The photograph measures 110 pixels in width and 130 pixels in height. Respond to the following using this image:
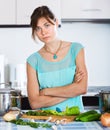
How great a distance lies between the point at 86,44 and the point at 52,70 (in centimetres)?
154

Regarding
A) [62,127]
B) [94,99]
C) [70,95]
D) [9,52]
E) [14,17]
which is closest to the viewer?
[62,127]

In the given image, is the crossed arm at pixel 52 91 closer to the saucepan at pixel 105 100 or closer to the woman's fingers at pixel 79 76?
the woman's fingers at pixel 79 76

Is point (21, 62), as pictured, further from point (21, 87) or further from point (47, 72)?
point (47, 72)

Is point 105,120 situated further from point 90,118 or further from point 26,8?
point 26,8

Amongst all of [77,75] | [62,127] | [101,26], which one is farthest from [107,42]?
[62,127]

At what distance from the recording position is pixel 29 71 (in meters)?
1.77

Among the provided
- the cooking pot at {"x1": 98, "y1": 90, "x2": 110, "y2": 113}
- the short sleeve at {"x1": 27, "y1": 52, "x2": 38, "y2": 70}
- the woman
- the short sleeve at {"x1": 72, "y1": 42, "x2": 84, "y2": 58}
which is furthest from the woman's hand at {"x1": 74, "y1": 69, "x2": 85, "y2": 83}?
the cooking pot at {"x1": 98, "y1": 90, "x2": 110, "y2": 113}

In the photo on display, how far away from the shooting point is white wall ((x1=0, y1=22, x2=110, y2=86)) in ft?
10.4

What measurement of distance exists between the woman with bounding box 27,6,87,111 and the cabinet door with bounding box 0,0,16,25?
3.97ft

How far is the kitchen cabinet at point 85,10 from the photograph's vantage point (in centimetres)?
295

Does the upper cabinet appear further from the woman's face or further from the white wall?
the woman's face

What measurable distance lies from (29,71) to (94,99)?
107 centimetres

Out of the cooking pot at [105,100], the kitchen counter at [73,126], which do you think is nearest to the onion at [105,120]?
the kitchen counter at [73,126]

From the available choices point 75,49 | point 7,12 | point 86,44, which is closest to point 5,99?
point 75,49
